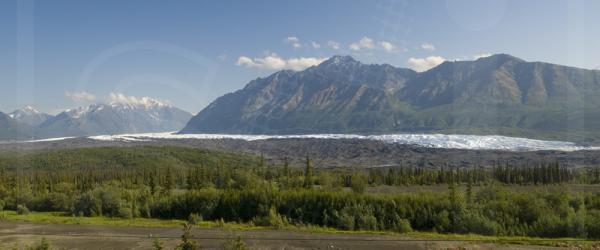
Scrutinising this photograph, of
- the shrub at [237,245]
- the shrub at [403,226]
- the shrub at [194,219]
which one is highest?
the shrub at [237,245]

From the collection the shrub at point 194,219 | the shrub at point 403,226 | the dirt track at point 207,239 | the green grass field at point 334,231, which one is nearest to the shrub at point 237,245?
the green grass field at point 334,231

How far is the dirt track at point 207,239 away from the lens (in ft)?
107

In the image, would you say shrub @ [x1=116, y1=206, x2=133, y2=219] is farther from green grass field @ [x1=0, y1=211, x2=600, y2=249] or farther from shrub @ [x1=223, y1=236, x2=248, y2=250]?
shrub @ [x1=223, y1=236, x2=248, y2=250]

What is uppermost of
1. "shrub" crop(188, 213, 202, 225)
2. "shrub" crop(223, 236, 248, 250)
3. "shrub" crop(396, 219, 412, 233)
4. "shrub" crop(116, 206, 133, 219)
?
"shrub" crop(223, 236, 248, 250)

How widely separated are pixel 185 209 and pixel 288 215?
12.7 meters

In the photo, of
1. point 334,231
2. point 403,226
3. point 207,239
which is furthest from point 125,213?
point 403,226

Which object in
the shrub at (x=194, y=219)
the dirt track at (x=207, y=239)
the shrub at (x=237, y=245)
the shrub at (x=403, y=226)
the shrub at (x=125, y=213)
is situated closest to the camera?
the shrub at (x=237, y=245)

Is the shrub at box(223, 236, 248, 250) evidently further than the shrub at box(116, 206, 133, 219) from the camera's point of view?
No

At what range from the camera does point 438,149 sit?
591 feet

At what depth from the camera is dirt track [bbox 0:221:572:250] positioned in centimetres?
3247

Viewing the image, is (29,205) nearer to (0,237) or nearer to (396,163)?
(0,237)

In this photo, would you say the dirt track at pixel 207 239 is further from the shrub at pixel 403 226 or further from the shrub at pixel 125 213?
the shrub at pixel 125 213

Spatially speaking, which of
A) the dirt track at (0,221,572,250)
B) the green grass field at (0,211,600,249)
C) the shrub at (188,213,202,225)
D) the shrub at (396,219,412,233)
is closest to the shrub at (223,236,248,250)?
the green grass field at (0,211,600,249)

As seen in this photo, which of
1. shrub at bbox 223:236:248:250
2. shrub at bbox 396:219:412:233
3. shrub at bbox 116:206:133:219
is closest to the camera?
shrub at bbox 223:236:248:250
